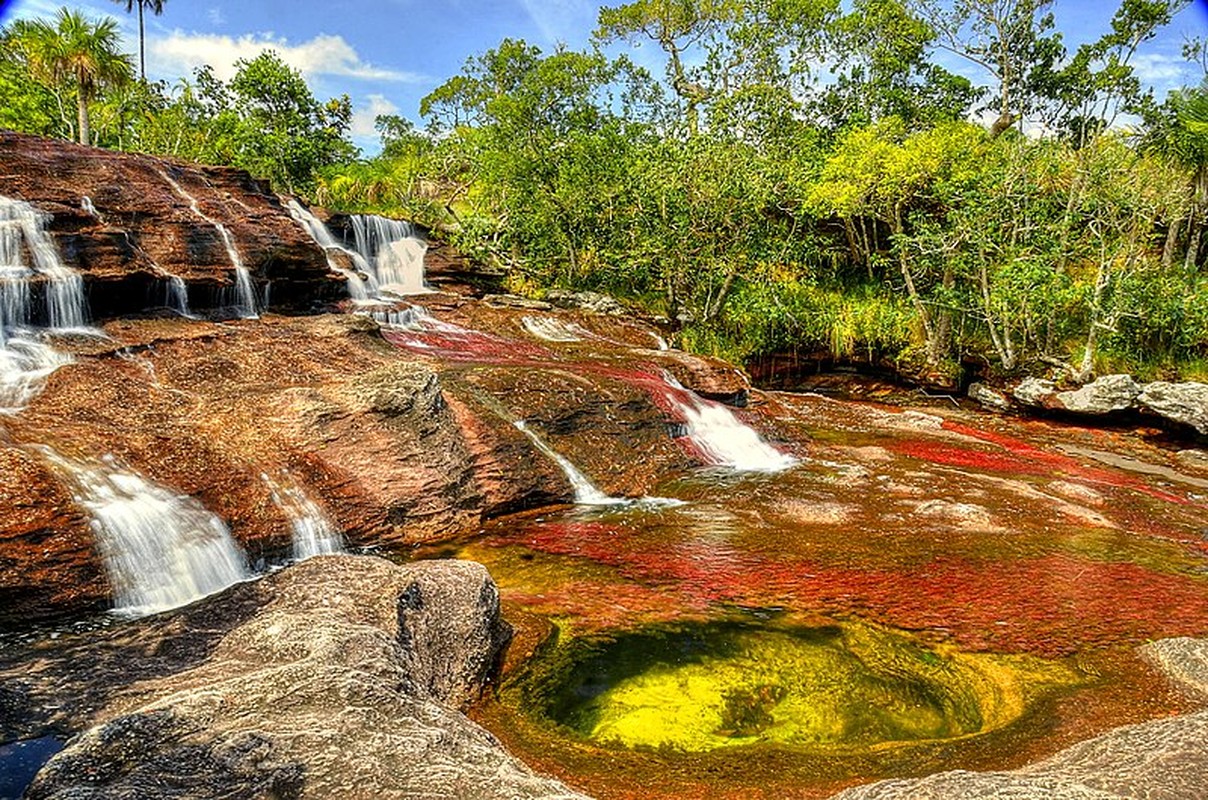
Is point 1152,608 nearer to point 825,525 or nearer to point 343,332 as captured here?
point 825,525

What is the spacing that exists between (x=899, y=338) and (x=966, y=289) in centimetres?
245

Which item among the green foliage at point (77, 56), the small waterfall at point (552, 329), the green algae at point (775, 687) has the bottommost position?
the green algae at point (775, 687)

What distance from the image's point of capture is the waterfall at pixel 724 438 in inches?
518

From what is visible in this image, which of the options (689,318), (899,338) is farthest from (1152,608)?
(689,318)

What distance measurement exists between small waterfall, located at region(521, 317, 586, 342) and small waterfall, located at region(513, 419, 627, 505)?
751 cm

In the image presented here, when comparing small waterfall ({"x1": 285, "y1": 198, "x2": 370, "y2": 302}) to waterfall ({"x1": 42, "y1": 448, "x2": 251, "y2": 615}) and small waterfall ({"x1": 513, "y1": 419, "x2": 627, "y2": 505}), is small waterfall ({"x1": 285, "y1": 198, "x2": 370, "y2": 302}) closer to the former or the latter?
small waterfall ({"x1": 513, "y1": 419, "x2": 627, "y2": 505})

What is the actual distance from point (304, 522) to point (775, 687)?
559cm

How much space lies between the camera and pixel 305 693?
3.88 meters

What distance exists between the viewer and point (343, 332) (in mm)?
12602

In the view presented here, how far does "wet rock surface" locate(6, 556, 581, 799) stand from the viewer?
3121mm

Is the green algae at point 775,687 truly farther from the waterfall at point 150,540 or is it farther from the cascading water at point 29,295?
the cascading water at point 29,295

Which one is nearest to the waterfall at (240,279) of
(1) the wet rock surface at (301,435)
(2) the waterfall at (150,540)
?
(1) the wet rock surface at (301,435)

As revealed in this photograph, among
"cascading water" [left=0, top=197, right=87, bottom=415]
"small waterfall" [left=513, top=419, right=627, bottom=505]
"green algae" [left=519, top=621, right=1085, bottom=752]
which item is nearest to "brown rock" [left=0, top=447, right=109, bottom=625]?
"cascading water" [left=0, top=197, right=87, bottom=415]

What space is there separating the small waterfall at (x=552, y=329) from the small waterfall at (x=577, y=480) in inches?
295
